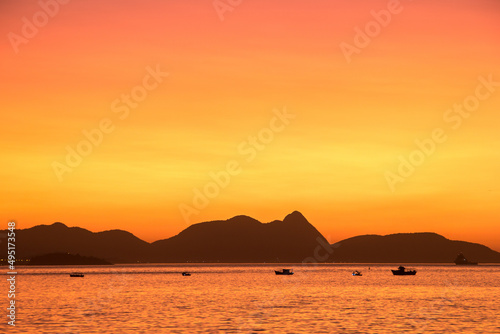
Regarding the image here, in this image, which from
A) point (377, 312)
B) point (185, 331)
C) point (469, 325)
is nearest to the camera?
point (185, 331)

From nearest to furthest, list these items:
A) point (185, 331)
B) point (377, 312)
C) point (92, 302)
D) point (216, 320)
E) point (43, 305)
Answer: point (185, 331) → point (216, 320) → point (377, 312) → point (43, 305) → point (92, 302)

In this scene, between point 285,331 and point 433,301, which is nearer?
point 285,331

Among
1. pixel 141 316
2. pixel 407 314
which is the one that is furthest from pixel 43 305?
pixel 407 314

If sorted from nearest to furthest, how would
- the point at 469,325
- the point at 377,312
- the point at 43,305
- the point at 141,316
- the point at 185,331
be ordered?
the point at 185,331
the point at 469,325
the point at 141,316
the point at 377,312
the point at 43,305

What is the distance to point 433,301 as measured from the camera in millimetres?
133750

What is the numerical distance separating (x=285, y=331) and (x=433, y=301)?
2450 inches

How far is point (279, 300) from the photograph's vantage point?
441ft

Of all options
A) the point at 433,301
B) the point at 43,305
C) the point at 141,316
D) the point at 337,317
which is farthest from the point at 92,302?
the point at 433,301

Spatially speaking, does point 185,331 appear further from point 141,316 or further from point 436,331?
point 436,331

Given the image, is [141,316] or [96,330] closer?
[96,330]

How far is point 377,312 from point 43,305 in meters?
56.2

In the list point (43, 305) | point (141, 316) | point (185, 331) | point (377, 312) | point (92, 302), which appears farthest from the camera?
point (92, 302)

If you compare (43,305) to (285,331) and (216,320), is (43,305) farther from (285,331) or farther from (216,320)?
(285,331)

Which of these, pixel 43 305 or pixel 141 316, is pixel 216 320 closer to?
pixel 141 316
